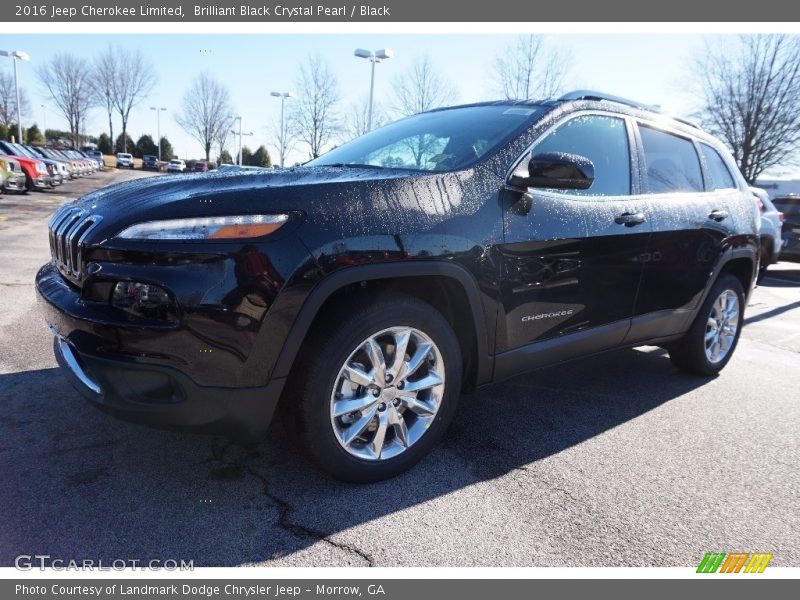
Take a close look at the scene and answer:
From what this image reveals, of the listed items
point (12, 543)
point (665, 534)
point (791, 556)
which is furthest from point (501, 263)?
point (12, 543)

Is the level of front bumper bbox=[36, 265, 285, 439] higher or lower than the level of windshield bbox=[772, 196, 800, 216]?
lower

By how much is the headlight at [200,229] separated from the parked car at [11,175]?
1772cm

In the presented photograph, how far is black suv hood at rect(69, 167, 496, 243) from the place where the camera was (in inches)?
81.4

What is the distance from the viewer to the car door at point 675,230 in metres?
3.51

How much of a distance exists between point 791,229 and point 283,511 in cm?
1211

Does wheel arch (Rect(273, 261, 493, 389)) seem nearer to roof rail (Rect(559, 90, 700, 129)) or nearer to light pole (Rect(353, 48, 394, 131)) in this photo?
roof rail (Rect(559, 90, 700, 129))

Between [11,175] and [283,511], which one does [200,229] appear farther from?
[11,175]

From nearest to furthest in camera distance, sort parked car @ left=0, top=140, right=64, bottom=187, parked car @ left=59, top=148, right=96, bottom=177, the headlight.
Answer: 1. the headlight
2. parked car @ left=0, top=140, right=64, bottom=187
3. parked car @ left=59, top=148, right=96, bottom=177

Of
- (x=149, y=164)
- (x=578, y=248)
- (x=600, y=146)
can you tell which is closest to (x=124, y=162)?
(x=149, y=164)

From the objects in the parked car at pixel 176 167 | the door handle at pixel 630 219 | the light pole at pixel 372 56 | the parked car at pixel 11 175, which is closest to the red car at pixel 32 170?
the parked car at pixel 11 175

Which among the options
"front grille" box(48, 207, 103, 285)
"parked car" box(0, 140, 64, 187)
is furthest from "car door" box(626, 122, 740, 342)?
"parked car" box(0, 140, 64, 187)

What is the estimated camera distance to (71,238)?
2.24 m

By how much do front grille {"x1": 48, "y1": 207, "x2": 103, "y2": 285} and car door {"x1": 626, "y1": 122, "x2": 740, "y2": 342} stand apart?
294 centimetres

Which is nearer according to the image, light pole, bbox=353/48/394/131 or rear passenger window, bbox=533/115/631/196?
rear passenger window, bbox=533/115/631/196
